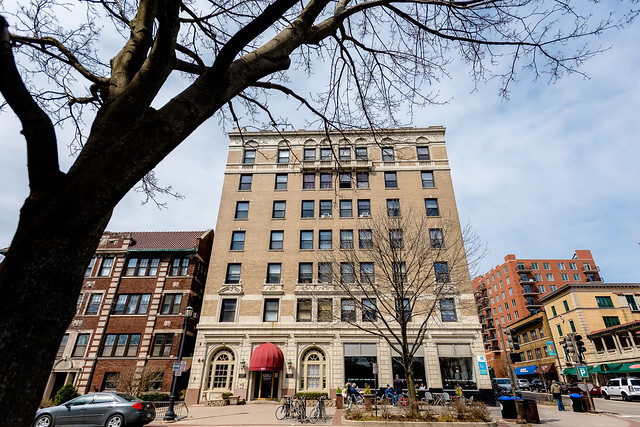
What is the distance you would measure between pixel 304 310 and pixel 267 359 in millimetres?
4779

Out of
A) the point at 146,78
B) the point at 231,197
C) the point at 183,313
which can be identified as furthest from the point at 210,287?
the point at 146,78

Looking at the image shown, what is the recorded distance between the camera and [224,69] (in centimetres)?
293

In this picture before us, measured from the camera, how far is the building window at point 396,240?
18.4 metres

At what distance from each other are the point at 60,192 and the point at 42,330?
0.79 metres

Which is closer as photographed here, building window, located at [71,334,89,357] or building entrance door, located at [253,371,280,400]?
building entrance door, located at [253,371,280,400]

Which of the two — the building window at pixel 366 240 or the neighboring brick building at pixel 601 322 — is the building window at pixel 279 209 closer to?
the building window at pixel 366 240

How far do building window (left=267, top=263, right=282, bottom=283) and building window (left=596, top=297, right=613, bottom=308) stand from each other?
47122 millimetres

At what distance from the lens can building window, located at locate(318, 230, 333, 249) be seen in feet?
94.2

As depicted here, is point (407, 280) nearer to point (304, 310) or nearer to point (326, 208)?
point (304, 310)

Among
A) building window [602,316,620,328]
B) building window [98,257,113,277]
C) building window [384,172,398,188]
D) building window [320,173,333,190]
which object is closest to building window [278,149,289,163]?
building window [320,173,333,190]

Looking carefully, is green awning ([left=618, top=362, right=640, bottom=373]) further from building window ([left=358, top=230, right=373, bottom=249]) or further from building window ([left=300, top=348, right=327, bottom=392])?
building window ([left=300, top=348, right=327, bottom=392])

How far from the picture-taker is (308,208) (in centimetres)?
3086

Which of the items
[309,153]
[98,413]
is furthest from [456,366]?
[309,153]

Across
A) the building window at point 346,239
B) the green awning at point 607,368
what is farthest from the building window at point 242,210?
the green awning at point 607,368
